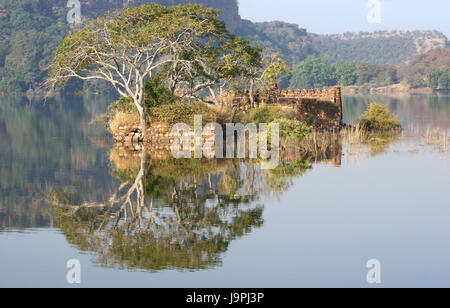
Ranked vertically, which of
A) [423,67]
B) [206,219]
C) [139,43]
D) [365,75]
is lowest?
[206,219]

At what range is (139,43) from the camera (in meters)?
24.4

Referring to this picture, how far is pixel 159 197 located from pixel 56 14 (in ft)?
331

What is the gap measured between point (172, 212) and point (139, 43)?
40.0ft

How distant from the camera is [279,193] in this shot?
50.7ft

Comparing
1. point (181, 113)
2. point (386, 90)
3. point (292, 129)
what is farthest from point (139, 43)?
point (386, 90)

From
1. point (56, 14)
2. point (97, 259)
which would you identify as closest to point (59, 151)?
point (97, 259)

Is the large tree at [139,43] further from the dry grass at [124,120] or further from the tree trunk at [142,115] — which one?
the dry grass at [124,120]

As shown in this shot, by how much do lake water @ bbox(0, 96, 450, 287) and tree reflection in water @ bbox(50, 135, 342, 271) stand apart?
0.03 m

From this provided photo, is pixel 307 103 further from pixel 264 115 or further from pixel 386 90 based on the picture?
pixel 386 90

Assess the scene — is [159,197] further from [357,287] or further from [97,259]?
[357,287]

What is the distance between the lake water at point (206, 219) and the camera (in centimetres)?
976

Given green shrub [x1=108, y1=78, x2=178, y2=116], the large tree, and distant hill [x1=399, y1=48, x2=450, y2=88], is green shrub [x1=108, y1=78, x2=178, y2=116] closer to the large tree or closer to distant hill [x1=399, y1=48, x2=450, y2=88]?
the large tree

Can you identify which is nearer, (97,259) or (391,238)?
(97,259)
